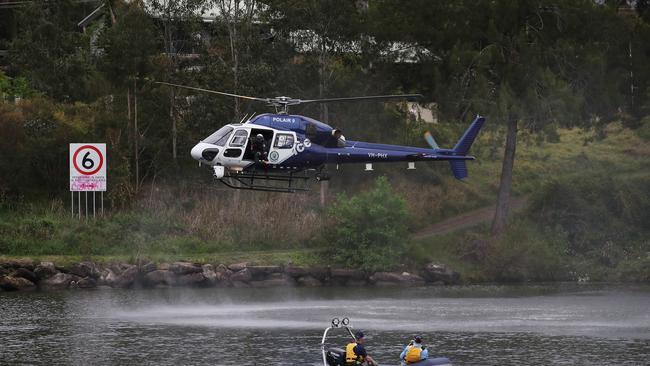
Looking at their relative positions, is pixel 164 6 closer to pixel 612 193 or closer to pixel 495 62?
pixel 495 62

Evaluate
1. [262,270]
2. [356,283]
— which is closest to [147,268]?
[262,270]

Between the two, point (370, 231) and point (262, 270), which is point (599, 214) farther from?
point (262, 270)

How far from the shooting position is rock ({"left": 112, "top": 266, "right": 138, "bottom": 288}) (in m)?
79.3

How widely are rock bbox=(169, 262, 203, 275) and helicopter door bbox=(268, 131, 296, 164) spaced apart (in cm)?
2245

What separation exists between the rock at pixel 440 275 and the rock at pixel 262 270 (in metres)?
9.37

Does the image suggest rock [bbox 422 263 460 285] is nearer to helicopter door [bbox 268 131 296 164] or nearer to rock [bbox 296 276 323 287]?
rock [bbox 296 276 323 287]

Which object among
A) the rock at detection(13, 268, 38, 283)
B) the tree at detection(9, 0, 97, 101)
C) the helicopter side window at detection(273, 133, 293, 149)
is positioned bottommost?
the rock at detection(13, 268, 38, 283)

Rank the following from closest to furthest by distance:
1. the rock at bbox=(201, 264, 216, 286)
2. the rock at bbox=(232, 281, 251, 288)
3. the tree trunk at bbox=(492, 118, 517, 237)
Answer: the rock at bbox=(201, 264, 216, 286), the rock at bbox=(232, 281, 251, 288), the tree trunk at bbox=(492, 118, 517, 237)

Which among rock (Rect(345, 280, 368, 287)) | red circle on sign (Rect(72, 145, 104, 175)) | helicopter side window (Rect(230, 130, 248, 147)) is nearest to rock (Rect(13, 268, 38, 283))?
red circle on sign (Rect(72, 145, 104, 175))

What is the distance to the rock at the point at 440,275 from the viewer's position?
8150 centimetres

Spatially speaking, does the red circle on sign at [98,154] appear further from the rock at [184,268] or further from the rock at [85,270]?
the rock at [184,268]

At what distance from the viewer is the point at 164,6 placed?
298 ft

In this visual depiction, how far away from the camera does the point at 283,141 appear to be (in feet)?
194

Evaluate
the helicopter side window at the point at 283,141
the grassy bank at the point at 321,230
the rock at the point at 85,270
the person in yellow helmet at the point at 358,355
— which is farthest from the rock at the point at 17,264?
the person in yellow helmet at the point at 358,355
